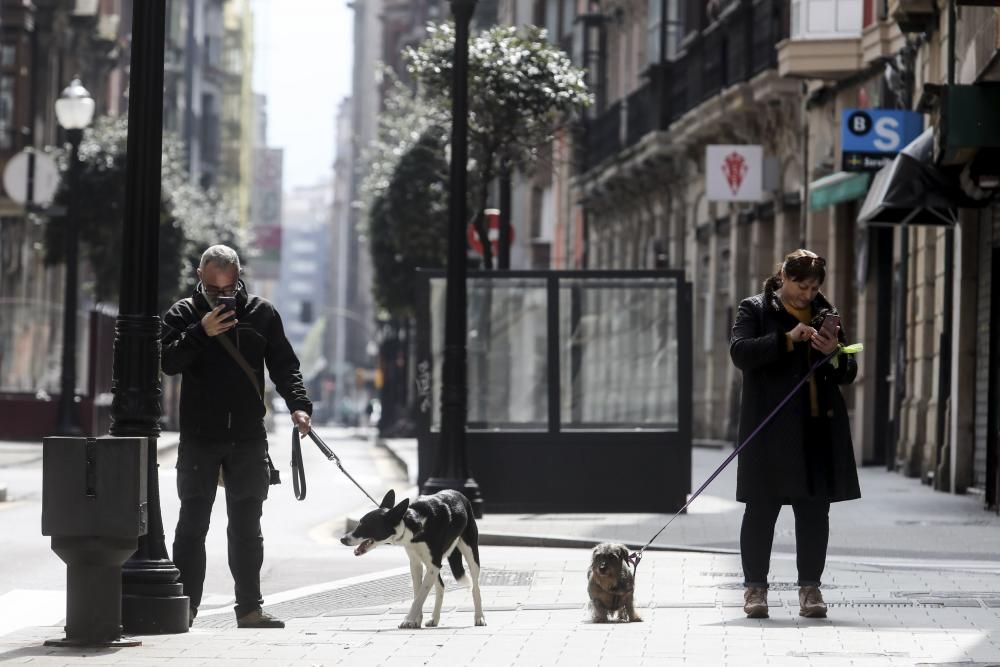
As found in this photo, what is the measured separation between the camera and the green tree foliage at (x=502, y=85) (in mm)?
26234

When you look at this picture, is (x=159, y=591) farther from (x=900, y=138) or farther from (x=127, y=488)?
(x=900, y=138)

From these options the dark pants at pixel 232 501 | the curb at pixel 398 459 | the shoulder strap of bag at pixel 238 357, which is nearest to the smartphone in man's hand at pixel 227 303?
the shoulder strap of bag at pixel 238 357

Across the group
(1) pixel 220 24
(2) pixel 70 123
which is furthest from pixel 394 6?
(2) pixel 70 123

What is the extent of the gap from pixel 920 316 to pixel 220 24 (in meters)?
93.5

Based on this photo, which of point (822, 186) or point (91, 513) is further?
point (822, 186)

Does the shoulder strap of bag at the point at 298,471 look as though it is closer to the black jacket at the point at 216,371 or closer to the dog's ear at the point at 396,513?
the black jacket at the point at 216,371

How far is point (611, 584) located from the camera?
9625 millimetres

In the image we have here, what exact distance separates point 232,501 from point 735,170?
78.1 feet

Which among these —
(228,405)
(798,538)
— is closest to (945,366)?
(798,538)

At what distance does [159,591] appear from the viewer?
9219 mm

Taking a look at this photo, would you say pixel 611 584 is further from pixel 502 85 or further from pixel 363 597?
pixel 502 85

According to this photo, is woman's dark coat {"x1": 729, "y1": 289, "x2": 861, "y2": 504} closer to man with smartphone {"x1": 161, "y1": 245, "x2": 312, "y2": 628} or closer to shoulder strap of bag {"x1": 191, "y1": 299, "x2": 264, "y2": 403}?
man with smartphone {"x1": 161, "y1": 245, "x2": 312, "y2": 628}

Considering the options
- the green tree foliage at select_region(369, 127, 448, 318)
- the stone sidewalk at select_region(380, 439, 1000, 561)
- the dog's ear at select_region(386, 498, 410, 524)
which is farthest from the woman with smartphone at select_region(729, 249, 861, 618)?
the green tree foliage at select_region(369, 127, 448, 318)

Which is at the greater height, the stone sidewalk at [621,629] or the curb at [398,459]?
the stone sidewalk at [621,629]
